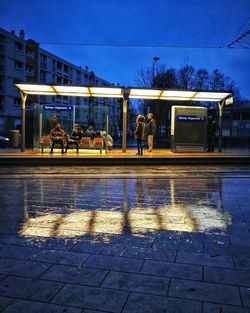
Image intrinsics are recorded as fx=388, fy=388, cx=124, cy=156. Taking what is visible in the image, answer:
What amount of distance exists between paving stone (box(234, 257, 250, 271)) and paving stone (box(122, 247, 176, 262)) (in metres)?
0.70

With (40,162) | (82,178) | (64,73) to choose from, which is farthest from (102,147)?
(64,73)

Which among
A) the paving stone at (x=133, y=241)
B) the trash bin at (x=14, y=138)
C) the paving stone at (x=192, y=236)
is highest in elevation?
the trash bin at (x=14, y=138)

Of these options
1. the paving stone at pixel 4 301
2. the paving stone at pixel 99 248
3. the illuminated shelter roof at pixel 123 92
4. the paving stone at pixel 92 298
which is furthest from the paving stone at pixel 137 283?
the illuminated shelter roof at pixel 123 92

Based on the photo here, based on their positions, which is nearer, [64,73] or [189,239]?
[189,239]

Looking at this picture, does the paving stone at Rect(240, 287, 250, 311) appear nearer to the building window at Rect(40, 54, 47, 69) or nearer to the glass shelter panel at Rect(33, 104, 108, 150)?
the glass shelter panel at Rect(33, 104, 108, 150)

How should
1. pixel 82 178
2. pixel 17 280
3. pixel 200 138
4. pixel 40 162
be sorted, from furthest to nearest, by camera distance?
pixel 200 138, pixel 40 162, pixel 82 178, pixel 17 280

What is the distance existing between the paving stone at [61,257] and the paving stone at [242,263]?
1.69m

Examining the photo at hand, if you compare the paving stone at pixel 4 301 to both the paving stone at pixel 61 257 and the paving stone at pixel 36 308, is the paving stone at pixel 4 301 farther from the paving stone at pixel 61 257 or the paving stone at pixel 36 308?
the paving stone at pixel 61 257

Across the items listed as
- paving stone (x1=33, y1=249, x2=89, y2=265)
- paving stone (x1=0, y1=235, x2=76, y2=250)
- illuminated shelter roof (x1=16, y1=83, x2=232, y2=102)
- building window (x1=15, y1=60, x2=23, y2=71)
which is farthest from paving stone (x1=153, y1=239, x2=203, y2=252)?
building window (x1=15, y1=60, x2=23, y2=71)

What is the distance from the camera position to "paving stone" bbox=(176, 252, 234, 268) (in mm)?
4277

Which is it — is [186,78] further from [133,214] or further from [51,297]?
[51,297]

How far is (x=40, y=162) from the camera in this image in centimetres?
1570

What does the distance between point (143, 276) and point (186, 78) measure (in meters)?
43.8

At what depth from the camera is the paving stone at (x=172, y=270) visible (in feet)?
12.9
